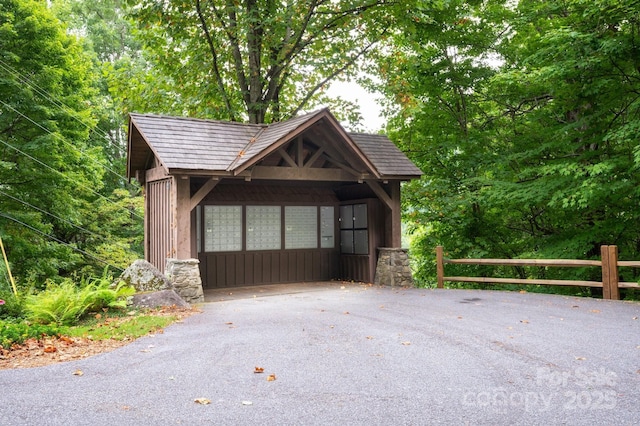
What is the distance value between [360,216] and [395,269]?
5.73ft

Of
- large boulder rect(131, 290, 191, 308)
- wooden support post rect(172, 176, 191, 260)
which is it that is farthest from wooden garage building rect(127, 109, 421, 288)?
large boulder rect(131, 290, 191, 308)

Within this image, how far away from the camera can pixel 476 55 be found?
16.7 metres

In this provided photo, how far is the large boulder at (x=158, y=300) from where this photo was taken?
10.3m

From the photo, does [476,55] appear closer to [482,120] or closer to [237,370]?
[482,120]

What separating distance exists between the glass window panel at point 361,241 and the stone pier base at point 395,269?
54cm

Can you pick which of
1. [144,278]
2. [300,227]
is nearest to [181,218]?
[144,278]

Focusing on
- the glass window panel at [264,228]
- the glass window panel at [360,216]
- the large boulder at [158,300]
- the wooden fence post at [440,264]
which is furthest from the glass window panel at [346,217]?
the large boulder at [158,300]

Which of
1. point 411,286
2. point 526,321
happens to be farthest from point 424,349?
point 411,286

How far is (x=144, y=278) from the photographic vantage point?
437 inches

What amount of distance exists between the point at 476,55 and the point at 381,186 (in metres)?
5.69

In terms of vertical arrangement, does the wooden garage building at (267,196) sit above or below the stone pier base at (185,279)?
above

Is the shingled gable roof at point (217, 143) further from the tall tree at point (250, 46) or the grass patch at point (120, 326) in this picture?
the tall tree at point (250, 46)

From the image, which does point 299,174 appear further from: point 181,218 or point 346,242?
point 346,242

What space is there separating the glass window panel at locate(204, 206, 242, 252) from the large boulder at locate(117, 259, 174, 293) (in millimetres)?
2269
